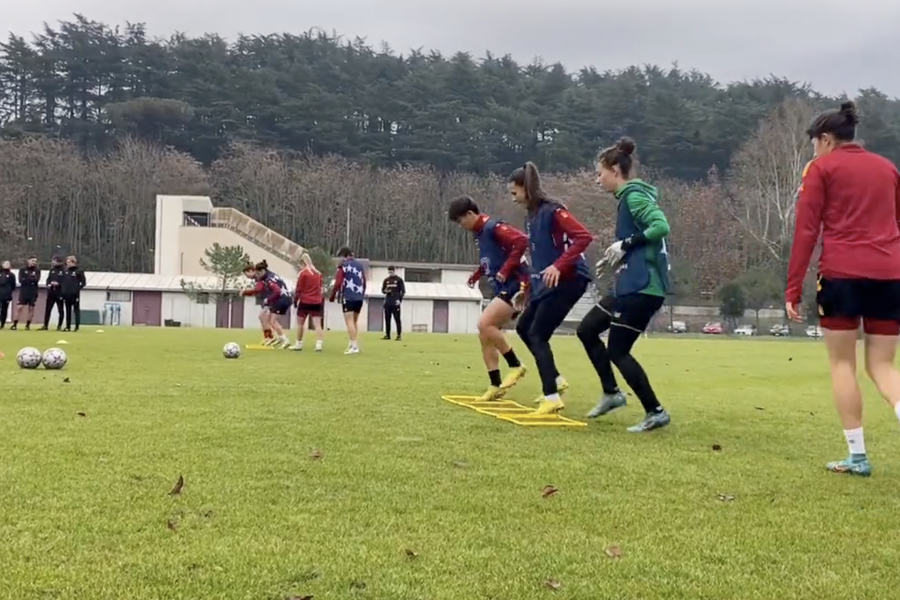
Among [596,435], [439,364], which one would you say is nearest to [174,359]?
[439,364]

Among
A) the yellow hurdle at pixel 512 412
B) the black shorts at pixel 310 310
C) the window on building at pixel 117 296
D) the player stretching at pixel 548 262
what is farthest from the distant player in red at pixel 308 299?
the window on building at pixel 117 296

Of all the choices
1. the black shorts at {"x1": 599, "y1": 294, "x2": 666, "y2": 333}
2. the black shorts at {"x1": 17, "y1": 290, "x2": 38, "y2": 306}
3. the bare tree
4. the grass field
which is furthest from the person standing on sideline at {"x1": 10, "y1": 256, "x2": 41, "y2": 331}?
the bare tree

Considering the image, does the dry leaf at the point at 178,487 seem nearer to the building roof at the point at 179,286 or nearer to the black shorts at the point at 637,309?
the black shorts at the point at 637,309

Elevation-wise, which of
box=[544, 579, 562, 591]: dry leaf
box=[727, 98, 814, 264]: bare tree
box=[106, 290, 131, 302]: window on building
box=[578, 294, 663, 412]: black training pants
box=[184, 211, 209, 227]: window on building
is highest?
box=[727, 98, 814, 264]: bare tree

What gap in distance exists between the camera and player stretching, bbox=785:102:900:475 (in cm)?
523

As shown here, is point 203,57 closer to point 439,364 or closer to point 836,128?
point 439,364

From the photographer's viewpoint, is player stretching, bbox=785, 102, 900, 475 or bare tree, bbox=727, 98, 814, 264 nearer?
player stretching, bbox=785, 102, 900, 475

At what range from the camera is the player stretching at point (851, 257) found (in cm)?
523

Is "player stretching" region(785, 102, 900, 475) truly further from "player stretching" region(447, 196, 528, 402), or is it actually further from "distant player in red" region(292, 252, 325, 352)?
"distant player in red" region(292, 252, 325, 352)

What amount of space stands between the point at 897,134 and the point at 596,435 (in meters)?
86.5

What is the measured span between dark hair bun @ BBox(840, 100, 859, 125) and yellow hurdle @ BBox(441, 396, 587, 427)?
290cm

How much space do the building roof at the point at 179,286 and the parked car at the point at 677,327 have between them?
12386 mm

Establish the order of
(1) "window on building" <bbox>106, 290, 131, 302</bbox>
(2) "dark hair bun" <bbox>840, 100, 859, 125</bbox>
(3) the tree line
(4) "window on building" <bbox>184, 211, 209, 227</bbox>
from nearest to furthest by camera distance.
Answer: (2) "dark hair bun" <bbox>840, 100, 859, 125</bbox>, (1) "window on building" <bbox>106, 290, 131, 302</bbox>, (4) "window on building" <bbox>184, 211, 209, 227</bbox>, (3) the tree line

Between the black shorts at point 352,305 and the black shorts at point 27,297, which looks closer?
the black shorts at point 352,305
